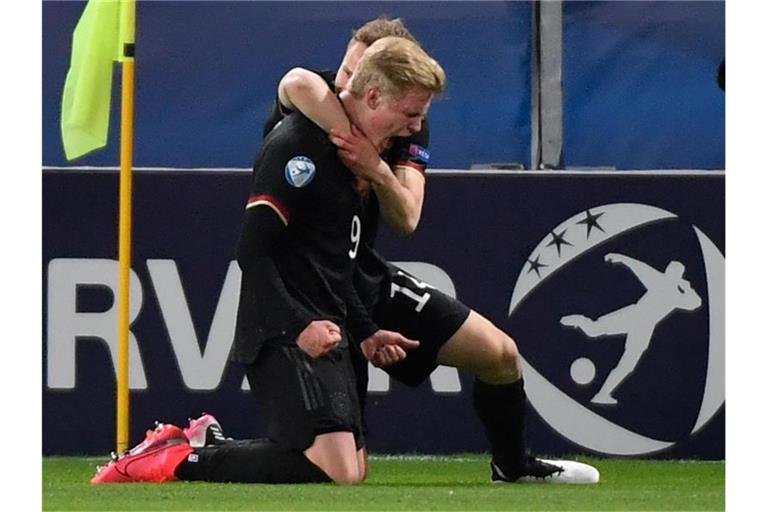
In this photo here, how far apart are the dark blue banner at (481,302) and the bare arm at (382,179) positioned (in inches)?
82.0

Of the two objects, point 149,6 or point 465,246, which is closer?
point 465,246

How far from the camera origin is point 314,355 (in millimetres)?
6398

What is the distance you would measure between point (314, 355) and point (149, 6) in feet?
11.4

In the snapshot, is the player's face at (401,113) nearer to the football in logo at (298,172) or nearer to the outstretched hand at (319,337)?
the football in logo at (298,172)

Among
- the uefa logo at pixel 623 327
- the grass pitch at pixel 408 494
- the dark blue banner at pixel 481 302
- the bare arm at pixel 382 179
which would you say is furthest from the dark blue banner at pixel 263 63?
the bare arm at pixel 382 179

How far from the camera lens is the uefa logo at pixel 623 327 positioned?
877 centimetres

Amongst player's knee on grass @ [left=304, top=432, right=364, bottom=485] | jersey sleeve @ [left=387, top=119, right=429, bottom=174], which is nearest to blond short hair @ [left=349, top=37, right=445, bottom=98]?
jersey sleeve @ [left=387, top=119, right=429, bottom=174]

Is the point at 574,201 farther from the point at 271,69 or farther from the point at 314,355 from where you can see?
the point at 314,355

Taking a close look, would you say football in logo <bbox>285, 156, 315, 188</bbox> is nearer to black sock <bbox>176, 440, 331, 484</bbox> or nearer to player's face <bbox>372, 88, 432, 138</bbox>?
player's face <bbox>372, 88, 432, 138</bbox>

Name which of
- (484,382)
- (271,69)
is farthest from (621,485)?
(271,69)

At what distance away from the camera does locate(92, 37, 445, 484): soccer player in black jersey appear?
649 cm

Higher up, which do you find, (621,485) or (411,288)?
(411,288)
